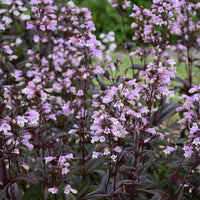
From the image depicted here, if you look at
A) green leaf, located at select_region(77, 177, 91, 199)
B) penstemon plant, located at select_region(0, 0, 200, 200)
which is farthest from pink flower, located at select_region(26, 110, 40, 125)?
green leaf, located at select_region(77, 177, 91, 199)

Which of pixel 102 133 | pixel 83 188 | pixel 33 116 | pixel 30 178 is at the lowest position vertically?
pixel 83 188

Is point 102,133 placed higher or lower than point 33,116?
lower

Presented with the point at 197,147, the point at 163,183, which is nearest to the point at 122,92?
the point at 197,147

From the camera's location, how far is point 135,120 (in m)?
2.41

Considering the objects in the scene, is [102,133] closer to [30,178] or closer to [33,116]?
[33,116]

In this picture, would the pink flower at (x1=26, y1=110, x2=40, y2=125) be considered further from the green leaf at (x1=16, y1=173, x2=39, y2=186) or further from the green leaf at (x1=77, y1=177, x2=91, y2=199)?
the green leaf at (x1=77, y1=177, x2=91, y2=199)

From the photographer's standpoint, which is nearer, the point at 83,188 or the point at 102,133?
the point at 102,133

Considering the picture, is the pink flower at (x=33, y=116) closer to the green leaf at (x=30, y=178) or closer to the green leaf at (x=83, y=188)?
the green leaf at (x=30, y=178)

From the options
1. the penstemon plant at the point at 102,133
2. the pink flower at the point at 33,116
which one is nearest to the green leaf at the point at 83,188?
the penstemon plant at the point at 102,133

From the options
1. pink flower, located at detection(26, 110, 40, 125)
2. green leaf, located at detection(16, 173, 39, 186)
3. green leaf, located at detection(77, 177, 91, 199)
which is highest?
pink flower, located at detection(26, 110, 40, 125)

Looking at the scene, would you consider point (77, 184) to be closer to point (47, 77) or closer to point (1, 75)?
point (47, 77)

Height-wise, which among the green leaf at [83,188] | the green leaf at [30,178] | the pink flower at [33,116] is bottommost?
the green leaf at [83,188]

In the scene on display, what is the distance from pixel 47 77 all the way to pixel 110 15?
219 cm

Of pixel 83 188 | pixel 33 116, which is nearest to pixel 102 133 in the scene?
pixel 33 116
